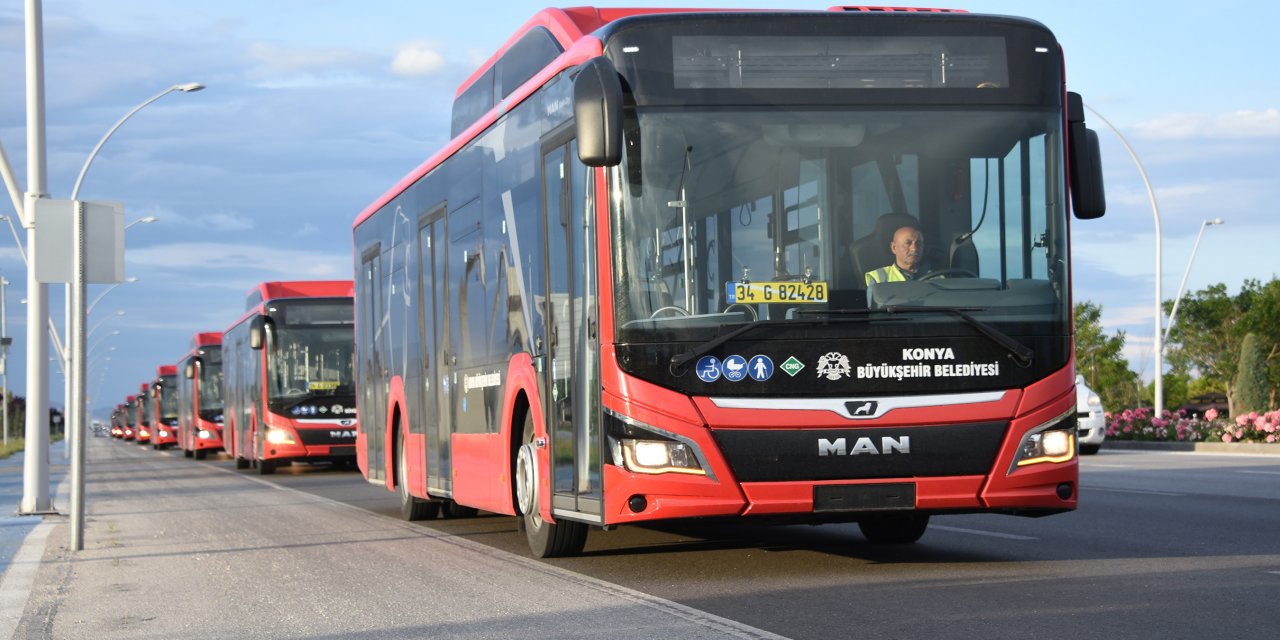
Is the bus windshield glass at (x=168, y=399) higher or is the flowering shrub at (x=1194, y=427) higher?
the bus windshield glass at (x=168, y=399)

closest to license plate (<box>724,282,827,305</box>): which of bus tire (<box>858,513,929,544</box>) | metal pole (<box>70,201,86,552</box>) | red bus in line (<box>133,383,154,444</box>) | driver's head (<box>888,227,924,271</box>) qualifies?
driver's head (<box>888,227,924,271</box>)

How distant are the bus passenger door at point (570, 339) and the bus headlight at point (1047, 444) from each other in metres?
2.39

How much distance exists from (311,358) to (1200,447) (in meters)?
17.1

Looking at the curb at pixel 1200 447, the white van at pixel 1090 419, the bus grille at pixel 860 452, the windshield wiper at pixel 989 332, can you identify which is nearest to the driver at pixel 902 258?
the windshield wiper at pixel 989 332

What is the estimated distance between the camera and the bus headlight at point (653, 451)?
9.52m

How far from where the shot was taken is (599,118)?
9336 millimetres

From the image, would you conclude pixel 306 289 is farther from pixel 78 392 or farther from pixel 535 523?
pixel 535 523

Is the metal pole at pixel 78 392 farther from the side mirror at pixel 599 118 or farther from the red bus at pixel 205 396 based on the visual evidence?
the red bus at pixel 205 396

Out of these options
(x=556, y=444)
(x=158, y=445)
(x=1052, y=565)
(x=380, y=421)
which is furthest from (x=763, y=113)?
(x=158, y=445)

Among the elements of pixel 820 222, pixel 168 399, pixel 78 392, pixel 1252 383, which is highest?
pixel 820 222

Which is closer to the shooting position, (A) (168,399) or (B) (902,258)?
(B) (902,258)

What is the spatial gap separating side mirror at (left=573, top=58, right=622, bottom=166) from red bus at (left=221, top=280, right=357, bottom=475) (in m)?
21.2

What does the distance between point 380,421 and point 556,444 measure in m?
7.63

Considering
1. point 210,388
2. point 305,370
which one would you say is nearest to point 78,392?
point 305,370
